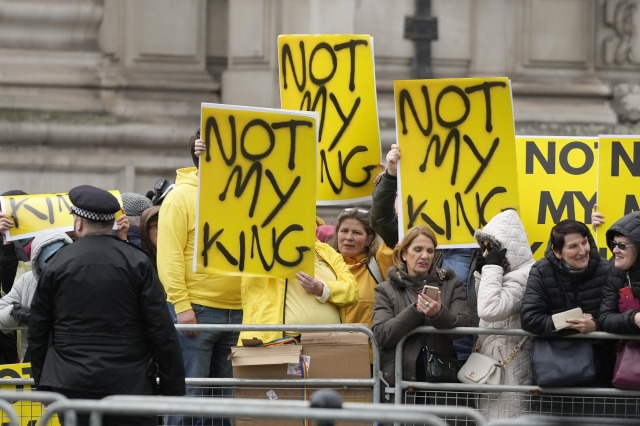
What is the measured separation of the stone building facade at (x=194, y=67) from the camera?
529 inches

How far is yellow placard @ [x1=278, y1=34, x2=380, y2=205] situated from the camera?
9.29 m

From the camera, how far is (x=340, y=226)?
29.7 ft

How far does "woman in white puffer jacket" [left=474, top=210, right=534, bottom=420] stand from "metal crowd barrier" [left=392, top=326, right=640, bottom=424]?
0.09 metres

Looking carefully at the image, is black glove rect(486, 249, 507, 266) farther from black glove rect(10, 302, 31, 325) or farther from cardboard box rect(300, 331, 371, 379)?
black glove rect(10, 302, 31, 325)

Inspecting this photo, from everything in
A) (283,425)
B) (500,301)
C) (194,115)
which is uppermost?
(194,115)

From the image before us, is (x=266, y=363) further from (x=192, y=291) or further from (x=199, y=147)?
(x=199, y=147)

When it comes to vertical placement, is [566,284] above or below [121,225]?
below

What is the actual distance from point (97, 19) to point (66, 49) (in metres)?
0.36

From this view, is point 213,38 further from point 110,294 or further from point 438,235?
point 110,294

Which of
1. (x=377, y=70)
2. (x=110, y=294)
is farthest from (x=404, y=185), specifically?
(x=377, y=70)


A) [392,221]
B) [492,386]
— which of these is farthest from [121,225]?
[492,386]

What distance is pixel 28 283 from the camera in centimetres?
888

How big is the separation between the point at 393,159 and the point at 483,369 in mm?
1286

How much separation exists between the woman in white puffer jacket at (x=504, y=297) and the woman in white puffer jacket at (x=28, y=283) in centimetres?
221
